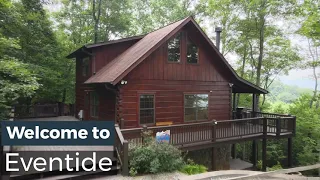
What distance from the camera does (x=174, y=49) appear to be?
11.2 meters

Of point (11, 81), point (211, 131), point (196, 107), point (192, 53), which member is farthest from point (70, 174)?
point (192, 53)

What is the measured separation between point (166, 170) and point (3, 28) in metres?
12.9

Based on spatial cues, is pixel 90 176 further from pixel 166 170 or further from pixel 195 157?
pixel 195 157

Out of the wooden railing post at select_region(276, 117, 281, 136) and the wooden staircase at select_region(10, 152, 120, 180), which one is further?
the wooden railing post at select_region(276, 117, 281, 136)

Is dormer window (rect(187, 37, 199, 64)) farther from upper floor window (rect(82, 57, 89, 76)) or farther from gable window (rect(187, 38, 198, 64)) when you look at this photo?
upper floor window (rect(82, 57, 89, 76))

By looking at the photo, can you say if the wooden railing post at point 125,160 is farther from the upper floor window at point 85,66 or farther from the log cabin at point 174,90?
the upper floor window at point 85,66

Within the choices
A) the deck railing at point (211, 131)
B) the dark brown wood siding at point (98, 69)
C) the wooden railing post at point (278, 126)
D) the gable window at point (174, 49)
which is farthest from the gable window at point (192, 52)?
the wooden railing post at point (278, 126)

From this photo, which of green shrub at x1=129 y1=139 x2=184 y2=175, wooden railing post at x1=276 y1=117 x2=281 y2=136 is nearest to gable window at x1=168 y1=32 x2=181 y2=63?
green shrub at x1=129 y1=139 x2=184 y2=175

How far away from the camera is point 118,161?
7.12 meters

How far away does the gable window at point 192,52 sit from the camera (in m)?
11.7

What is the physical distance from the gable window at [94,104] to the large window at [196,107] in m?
4.54

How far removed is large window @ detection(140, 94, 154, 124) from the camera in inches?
400

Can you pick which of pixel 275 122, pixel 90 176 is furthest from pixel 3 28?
pixel 275 122

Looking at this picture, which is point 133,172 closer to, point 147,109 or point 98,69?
point 147,109
